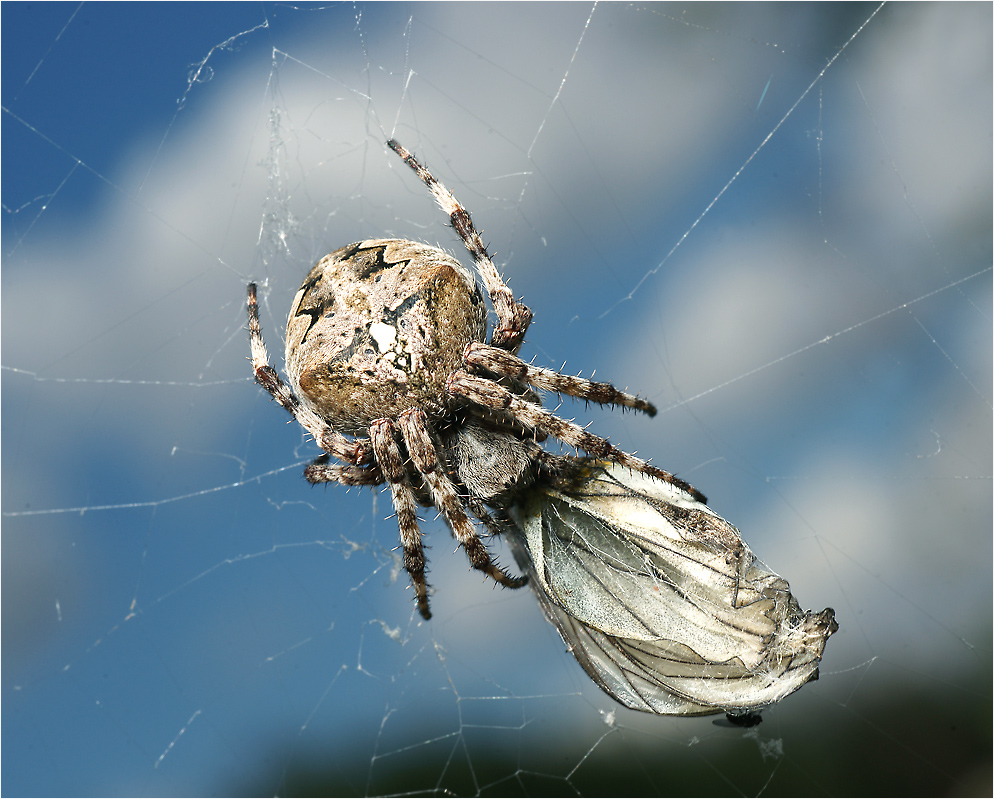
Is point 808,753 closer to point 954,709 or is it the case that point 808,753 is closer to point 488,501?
point 954,709

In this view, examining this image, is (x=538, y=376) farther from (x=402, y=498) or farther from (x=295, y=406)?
(x=295, y=406)

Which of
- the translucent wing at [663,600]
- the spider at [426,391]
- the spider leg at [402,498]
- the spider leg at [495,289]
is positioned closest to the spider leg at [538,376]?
the spider at [426,391]

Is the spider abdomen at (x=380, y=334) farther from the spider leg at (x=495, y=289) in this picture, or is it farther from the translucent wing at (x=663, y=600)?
the translucent wing at (x=663, y=600)

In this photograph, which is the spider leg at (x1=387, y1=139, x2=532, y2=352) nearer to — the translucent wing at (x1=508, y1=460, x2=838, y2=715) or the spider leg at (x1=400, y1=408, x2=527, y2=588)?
the spider leg at (x1=400, y1=408, x2=527, y2=588)

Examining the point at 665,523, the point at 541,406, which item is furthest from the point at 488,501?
the point at 665,523

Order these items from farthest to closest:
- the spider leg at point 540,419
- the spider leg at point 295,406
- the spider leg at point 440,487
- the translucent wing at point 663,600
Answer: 1. the spider leg at point 295,406
2. the spider leg at point 440,487
3. the spider leg at point 540,419
4. the translucent wing at point 663,600

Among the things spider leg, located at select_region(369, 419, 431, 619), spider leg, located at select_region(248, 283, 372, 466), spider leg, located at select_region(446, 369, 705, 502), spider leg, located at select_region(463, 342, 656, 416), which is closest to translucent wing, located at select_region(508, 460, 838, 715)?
spider leg, located at select_region(446, 369, 705, 502)
